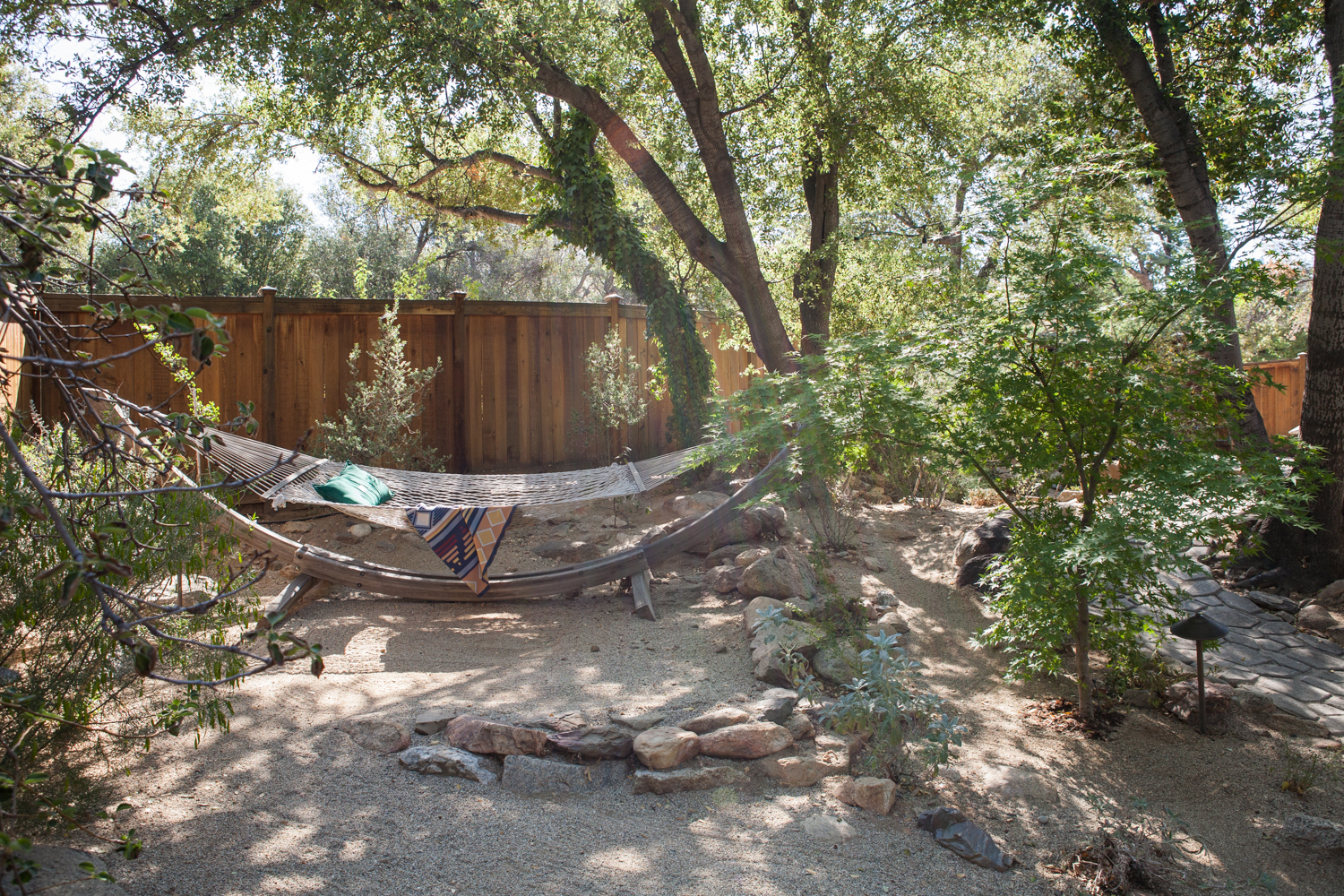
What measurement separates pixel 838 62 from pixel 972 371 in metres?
3.83

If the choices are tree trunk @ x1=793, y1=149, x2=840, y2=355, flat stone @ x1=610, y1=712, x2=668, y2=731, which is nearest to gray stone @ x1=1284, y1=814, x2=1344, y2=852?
flat stone @ x1=610, y1=712, x2=668, y2=731

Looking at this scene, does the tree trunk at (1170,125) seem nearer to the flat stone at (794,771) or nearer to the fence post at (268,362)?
the flat stone at (794,771)

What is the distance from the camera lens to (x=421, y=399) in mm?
6117

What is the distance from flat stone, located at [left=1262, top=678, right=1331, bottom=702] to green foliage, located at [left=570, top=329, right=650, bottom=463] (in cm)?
427

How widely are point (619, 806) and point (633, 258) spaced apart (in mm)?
4575

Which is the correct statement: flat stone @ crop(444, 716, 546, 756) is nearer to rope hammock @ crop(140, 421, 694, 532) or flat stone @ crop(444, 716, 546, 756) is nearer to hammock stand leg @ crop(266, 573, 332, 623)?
rope hammock @ crop(140, 421, 694, 532)

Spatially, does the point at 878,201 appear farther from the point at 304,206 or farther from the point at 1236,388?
the point at 304,206

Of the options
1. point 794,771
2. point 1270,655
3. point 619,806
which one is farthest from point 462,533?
point 1270,655

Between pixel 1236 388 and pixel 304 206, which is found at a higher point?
pixel 304 206

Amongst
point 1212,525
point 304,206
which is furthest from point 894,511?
point 304,206

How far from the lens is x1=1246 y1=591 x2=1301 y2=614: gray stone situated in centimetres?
425

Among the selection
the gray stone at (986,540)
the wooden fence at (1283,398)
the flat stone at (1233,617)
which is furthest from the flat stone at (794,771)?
the wooden fence at (1283,398)

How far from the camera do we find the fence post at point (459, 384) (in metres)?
6.28

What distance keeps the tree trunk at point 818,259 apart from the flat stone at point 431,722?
4.16 m
